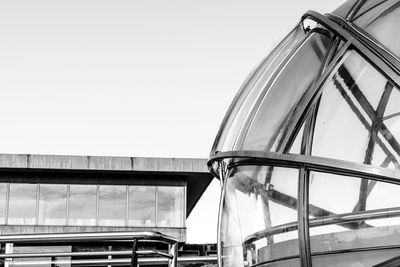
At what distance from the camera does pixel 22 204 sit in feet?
97.7

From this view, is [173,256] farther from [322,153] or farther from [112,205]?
[112,205]

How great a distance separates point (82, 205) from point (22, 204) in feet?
7.95

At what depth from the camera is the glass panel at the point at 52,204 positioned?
2953cm

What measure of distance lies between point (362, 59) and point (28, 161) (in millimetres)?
27630

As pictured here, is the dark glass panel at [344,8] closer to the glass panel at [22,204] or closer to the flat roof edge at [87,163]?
the flat roof edge at [87,163]

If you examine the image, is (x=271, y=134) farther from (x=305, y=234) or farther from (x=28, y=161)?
(x=28, y=161)

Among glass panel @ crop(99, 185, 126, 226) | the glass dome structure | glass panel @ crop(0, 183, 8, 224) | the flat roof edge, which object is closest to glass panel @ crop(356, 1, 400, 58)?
the glass dome structure

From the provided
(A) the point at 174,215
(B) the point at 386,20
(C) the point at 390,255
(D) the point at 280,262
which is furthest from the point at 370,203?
(A) the point at 174,215

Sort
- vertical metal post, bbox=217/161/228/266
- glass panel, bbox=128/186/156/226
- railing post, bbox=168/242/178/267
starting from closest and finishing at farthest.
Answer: vertical metal post, bbox=217/161/228/266, railing post, bbox=168/242/178/267, glass panel, bbox=128/186/156/226

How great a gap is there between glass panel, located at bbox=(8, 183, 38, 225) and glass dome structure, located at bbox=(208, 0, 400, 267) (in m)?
26.6

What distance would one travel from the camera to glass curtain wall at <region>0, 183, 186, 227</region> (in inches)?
1163

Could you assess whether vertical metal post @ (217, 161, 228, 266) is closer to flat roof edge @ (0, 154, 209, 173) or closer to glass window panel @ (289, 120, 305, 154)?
glass window panel @ (289, 120, 305, 154)

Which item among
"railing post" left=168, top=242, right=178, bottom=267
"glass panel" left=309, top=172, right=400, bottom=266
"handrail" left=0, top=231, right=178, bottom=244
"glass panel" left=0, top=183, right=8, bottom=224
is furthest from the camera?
"glass panel" left=0, top=183, right=8, bottom=224

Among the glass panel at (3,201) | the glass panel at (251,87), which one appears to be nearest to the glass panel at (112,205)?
the glass panel at (3,201)
